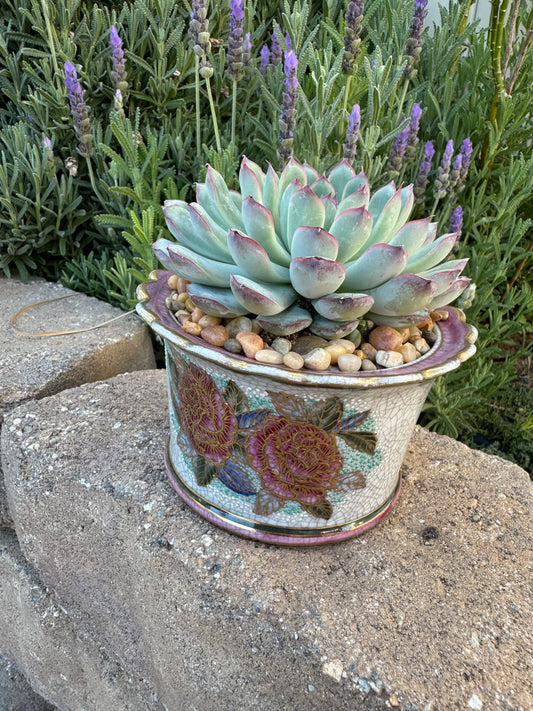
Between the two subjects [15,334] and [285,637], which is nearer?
[285,637]

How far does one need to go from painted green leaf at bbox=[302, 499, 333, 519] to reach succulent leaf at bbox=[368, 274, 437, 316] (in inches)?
11.7

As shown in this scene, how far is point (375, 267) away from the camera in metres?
0.74

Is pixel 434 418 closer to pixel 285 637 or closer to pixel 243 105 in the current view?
pixel 285 637

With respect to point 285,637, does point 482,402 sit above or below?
below

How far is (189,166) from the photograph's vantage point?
1801 millimetres

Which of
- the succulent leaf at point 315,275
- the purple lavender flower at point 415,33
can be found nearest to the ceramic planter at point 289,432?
the succulent leaf at point 315,275

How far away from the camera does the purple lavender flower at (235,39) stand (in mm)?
1259

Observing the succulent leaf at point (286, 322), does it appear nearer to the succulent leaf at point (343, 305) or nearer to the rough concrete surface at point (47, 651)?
the succulent leaf at point (343, 305)

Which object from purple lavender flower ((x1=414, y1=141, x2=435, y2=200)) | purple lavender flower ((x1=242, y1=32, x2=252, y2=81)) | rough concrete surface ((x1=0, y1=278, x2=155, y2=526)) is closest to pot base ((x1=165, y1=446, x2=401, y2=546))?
rough concrete surface ((x1=0, y1=278, x2=155, y2=526))

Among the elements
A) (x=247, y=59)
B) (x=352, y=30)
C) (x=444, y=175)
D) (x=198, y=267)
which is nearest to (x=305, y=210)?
(x=198, y=267)

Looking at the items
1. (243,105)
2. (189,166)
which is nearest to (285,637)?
(189,166)

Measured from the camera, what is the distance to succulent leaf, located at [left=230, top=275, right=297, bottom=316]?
0.72 meters

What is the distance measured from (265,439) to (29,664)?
41.9 inches

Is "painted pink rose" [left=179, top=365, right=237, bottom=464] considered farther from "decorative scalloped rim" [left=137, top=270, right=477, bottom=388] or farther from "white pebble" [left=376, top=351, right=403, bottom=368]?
"white pebble" [left=376, top=351, right=403, bottom=368]
